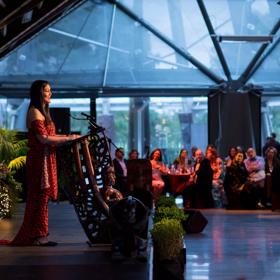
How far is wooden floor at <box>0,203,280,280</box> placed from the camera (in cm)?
591

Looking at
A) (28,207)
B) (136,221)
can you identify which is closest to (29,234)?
(28,207)

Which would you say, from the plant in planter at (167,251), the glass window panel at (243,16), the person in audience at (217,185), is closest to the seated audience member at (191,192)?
the person in audience at (217,185)

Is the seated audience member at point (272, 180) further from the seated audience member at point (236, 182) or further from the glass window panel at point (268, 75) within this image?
the glass window panel at point (268, 75)

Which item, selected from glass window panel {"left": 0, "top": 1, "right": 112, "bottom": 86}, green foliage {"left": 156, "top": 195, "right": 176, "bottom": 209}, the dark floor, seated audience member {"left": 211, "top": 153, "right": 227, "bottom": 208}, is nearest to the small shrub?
green foliage {"left": 156, "top": 195, "right": 176, "bottom": 209}

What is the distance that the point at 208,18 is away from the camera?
719 inches

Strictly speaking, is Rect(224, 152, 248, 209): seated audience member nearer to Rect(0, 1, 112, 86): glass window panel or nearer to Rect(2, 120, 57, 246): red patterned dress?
Rect(0, 1, 112, 86): glass window panel

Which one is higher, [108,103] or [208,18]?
[208,18]

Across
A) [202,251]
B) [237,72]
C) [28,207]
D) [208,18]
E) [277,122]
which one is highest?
[208,18]

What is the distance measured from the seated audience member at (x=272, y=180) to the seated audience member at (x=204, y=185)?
1142 millimetres

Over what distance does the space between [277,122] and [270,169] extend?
6.29m

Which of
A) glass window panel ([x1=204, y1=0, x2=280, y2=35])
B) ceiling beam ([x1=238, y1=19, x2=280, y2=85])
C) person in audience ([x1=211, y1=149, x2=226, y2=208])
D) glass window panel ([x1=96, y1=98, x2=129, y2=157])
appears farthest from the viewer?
glass window panel ([x1=96, y1=98, x2=129, y2=157])

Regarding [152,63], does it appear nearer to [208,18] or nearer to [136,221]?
[208,18]

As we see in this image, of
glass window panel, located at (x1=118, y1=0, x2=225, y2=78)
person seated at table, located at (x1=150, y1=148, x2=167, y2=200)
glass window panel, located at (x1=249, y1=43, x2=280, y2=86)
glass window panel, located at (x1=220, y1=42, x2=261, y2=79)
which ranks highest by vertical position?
glass window panel, located at (x1=118, y1=0, x2=225, y2=78)

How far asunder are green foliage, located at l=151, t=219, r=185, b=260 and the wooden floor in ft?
0.75
